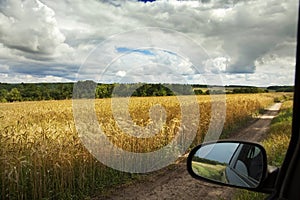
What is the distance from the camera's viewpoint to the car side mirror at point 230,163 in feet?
2.30

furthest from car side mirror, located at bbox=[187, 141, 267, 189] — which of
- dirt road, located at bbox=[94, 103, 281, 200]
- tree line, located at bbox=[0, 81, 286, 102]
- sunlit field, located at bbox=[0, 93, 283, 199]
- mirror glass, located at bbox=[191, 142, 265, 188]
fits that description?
tree line, located at bbox=[0, 81, 286, 102]

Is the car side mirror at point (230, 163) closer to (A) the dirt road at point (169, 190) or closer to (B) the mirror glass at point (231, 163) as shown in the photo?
(B) the mirror glass at point (231, 163)

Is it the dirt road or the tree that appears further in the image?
the tree

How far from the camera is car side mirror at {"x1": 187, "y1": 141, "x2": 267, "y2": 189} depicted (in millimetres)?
702

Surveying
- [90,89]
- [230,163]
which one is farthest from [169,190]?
[230,163]

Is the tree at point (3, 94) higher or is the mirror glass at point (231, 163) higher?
the tree at point (3, 94)

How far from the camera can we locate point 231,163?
0.92 meters

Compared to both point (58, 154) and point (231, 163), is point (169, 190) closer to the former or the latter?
point (58, 154)

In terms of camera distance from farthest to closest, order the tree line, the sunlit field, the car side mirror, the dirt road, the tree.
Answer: the tree → the tree line → the dirt road → the sunlit field → the car side mirror

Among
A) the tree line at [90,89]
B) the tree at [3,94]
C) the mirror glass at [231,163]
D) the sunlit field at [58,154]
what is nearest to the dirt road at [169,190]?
the sunlit field at [58,154]

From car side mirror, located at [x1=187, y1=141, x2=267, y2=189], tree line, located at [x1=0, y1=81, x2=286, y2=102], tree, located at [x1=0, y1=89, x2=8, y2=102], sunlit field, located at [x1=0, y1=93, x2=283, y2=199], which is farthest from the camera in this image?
tree, located at [x1=0, y1=89, x2=8, y2=102]

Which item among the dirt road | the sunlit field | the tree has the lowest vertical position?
the dirt road

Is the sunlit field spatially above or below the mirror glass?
below

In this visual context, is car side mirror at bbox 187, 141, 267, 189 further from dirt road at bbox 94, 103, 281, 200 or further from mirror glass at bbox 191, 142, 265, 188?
dirt road at bbox 94, 103, 281, 200
